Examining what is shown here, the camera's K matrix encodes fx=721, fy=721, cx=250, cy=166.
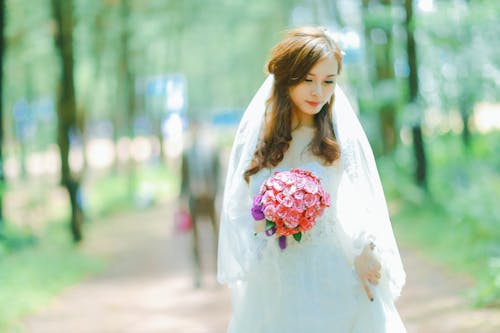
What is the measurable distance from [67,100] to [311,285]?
10.5m

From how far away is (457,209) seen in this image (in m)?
10.3

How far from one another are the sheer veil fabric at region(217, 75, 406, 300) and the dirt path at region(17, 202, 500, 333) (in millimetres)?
2952

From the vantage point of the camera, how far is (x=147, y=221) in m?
17.7

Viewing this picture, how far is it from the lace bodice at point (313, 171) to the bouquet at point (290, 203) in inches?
3.9

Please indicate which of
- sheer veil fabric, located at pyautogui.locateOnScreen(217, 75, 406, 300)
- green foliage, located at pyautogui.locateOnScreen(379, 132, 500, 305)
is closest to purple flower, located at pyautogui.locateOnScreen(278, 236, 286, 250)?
sheer veil fabric, located at pyautogui.locateOnScreen(217, 75, 406, 300)

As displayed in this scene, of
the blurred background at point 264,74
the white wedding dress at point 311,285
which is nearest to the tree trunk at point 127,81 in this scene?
the blurred background at point 264,74

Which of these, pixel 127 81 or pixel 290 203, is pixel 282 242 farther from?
pixel 127 81

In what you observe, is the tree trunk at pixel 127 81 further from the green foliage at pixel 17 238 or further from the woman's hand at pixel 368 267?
the woman's hand at pixel 368 267

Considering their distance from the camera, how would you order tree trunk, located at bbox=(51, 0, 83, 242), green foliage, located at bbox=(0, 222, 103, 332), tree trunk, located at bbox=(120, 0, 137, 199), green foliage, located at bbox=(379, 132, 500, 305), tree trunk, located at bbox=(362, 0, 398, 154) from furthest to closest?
tree trunk, located at bbox=(120, 0, 137, 199)
tree trunk, located at bbox=(362, 0, 398, 154)
tree trunk, located at bbox=(51, 0, 83, 242)
green foliage, located at bbox=(379, 132, 500, 305)
green foliage, located at bbox=(0, 222, 103, 332)

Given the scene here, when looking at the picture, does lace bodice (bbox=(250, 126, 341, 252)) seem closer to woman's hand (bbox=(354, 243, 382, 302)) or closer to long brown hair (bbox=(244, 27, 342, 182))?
long brown hair (bbox=(244, 27, 342, 182))

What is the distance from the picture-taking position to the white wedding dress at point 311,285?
322cm

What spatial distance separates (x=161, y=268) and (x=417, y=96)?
15.7ft

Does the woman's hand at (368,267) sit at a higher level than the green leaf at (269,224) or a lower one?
lower

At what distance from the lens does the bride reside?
3238 millimetres
